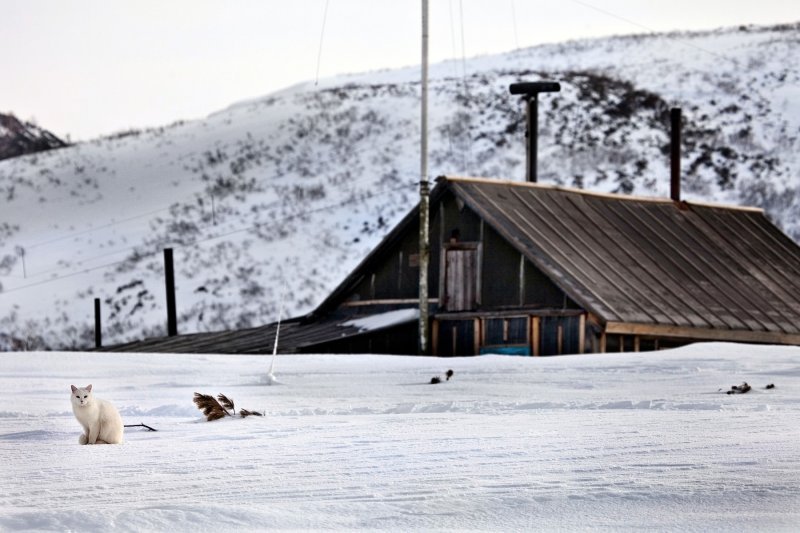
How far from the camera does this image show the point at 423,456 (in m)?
9.38

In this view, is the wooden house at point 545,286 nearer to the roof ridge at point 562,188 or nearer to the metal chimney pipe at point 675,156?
the roof ridge at point 562,188

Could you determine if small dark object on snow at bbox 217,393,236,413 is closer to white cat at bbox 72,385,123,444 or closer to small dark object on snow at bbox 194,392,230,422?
small dark object on snow at bbox 194,392,230,422

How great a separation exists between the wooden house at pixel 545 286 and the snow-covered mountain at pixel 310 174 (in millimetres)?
18971

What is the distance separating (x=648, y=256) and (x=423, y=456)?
21.9 metres

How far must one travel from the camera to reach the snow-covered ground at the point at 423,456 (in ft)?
24.1

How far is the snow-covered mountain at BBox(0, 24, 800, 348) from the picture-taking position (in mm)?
54500

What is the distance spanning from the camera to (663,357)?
1850 cm

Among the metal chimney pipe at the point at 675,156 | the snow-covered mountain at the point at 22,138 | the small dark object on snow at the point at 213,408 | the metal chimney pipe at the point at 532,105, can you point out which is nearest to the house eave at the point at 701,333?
the metal chimney pipe at the point at 532,105

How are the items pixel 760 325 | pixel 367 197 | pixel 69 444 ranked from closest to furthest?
1. pixel 69 444
2. pixel 760 325
3. pixel 367 197

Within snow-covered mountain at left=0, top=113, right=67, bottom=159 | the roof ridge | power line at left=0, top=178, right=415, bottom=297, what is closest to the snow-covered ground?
the roof ridge

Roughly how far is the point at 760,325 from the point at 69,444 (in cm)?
2012

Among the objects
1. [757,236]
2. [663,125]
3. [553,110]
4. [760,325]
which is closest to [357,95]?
[553,110]

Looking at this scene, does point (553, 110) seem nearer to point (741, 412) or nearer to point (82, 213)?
point (82, 213)

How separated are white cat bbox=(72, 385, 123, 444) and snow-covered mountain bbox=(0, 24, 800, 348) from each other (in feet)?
124
